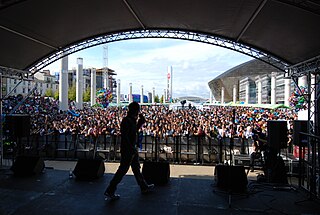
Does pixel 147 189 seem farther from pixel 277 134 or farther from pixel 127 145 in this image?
pixel 277 134

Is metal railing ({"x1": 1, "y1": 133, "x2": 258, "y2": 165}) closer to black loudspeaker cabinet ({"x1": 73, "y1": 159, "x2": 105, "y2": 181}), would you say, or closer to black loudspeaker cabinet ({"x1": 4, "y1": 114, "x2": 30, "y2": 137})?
black loudspeaker cabinet ({"x1": 4, "y1": 114, "x2": 30, "y2": 137})

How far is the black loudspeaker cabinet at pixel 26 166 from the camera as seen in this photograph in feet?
17.8

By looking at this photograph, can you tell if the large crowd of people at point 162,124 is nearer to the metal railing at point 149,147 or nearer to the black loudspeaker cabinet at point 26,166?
the metal railing at point 149,147

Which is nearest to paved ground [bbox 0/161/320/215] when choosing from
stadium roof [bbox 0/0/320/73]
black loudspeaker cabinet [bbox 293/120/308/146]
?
black loudspeaker cabinet [bbox 293/120/308/146]

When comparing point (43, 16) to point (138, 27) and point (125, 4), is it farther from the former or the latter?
point (138, 27)

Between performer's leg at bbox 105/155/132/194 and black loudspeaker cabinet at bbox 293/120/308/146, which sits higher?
black loudspeaker cabinet at bbox 293/120/308/146

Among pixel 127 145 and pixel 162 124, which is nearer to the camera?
pixel 127 145

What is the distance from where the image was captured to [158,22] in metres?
7.09

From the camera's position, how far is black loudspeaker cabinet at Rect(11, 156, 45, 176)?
17.8 feet

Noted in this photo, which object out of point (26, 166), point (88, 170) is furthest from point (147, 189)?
point (26, 166)

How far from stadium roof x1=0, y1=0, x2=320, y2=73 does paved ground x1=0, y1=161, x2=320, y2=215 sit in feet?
11.5

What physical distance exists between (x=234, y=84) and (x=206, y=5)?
89.8 m

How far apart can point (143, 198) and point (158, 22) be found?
16.5 feet

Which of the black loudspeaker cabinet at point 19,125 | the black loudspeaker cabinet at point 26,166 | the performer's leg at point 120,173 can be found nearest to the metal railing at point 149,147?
the black loudspeaker cabinet at point 19,125
